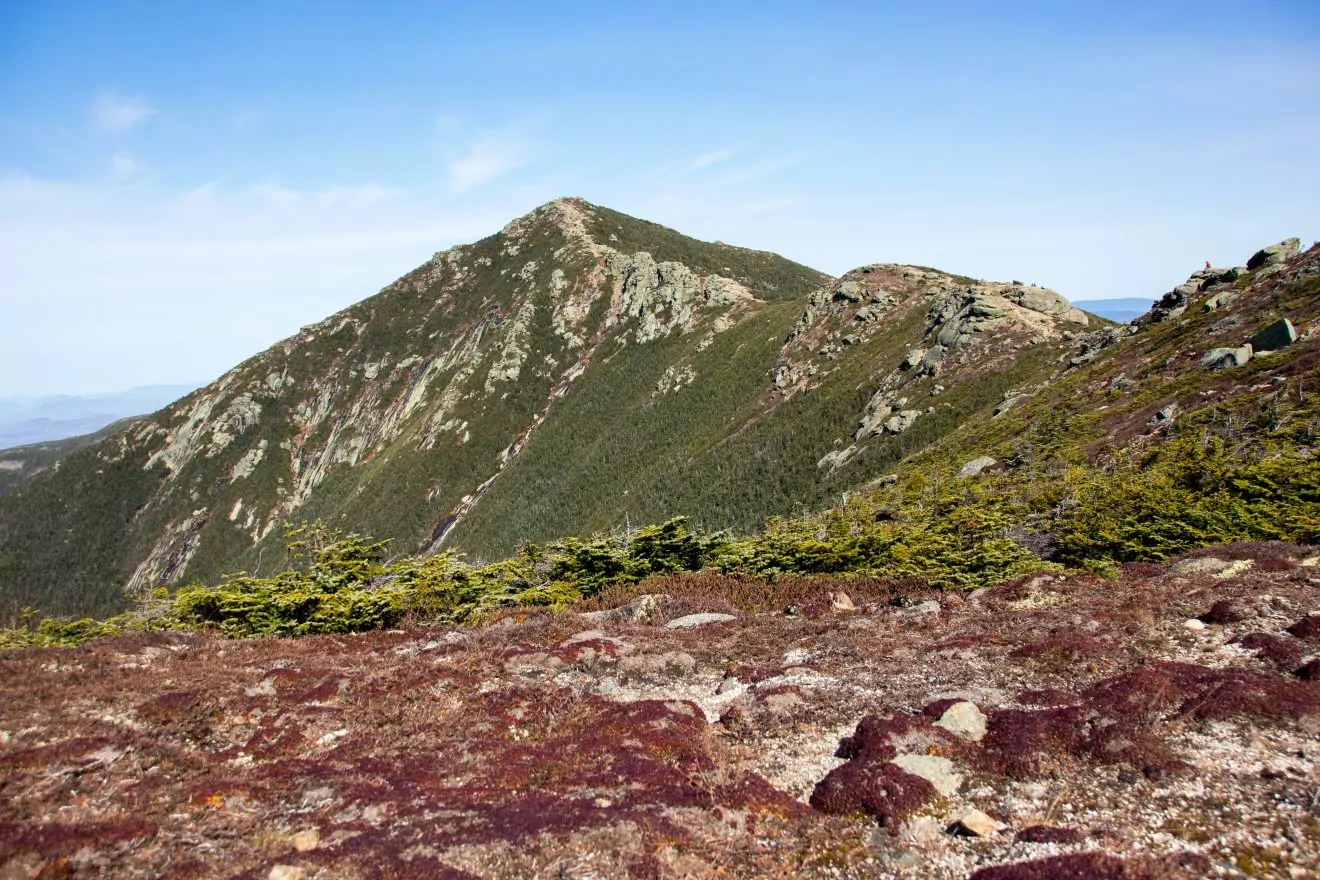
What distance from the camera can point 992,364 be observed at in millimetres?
71875

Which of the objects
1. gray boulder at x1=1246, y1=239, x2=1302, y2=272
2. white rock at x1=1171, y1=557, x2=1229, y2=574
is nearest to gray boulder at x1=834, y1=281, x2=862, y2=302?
gray boulder at x1=1246, y1=239, x2=1302, y2=272

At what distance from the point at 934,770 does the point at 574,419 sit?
137 metres

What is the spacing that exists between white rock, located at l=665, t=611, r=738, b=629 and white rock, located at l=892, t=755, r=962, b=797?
10493 millimetres

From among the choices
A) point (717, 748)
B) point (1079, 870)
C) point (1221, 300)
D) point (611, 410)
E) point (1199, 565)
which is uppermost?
point (1221, 300)

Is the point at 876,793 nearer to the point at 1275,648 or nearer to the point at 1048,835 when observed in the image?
the point at 1048,835

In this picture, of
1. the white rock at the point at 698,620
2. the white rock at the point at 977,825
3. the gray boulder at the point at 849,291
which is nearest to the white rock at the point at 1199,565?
the white rock at the point at 698,620

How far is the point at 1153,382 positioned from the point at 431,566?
153 ft

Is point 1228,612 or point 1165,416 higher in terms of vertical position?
point 1165,416

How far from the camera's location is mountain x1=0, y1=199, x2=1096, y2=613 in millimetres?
78312

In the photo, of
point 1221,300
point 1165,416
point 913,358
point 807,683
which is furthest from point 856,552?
point 913,358

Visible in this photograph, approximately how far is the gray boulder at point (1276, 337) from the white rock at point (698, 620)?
39985 millimetres

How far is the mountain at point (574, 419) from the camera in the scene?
7831cm

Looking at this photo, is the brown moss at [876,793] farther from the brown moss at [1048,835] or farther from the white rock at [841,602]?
the white rock at [841,602]

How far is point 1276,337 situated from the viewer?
4022 centimetres
